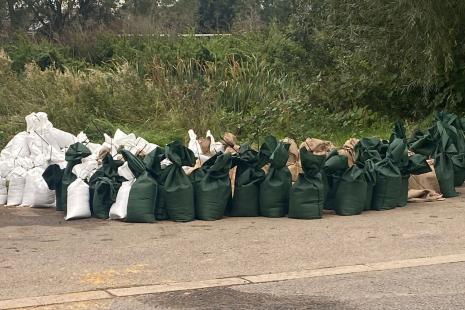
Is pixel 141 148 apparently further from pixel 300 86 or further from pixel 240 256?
pixel 300 86

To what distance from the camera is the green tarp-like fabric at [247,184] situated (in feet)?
27.6

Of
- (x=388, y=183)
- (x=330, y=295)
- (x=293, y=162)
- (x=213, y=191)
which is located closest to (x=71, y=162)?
(x=213, y=191)

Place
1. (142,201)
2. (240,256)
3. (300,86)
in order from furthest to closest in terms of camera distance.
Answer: (300,86) < (142,201) < (240,256)

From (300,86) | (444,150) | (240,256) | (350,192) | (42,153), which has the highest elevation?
(300,86)

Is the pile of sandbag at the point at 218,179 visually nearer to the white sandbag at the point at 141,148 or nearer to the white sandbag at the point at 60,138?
the white sandbag at the point at 141,148

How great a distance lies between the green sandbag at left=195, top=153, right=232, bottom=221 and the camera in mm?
8203

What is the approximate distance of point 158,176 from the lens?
8.30 metres

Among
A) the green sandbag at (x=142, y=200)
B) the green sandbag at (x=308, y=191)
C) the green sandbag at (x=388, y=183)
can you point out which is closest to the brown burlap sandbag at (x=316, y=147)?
the green sandbag at (x=308, y=191)

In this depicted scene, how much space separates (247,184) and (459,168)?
333cm

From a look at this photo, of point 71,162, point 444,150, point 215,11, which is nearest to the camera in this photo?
point 71,162

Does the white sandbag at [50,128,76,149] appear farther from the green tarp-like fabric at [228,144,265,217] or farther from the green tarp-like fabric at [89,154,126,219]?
the green tarp-like fabric at [228,144,265,217]

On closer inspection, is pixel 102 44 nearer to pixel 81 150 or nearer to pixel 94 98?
pixel 94 98

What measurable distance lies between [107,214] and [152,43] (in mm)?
14760

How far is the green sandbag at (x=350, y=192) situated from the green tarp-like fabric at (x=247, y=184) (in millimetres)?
896
